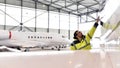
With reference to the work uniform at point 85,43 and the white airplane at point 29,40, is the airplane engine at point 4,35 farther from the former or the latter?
the work uniform at point 85,43

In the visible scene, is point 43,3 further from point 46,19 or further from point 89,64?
point 89,64

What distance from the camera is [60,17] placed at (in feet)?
51.6

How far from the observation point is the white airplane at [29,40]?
11.3m

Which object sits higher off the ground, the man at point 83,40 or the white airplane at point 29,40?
the man at point 83,40

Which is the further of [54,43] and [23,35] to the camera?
[54,43]

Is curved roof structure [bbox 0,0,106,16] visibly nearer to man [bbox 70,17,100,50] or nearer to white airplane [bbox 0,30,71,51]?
white airplane [bbox 0,30,71,51]

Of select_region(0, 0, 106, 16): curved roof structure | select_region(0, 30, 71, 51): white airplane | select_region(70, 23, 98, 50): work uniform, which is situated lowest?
select_region(0, 30, 71, 51): white airplane

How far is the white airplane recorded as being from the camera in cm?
1127

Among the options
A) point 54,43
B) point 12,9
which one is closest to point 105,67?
point 54,43

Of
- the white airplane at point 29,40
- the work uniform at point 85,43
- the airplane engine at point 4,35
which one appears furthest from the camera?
the white airplane at point 29,40

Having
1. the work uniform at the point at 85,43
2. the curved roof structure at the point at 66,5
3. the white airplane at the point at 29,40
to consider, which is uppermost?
the curved roof structure at the point at 66,5

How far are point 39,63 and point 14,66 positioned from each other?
12cm

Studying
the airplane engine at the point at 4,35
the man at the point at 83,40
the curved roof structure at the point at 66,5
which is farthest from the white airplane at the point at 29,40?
the man at the point at 83,40

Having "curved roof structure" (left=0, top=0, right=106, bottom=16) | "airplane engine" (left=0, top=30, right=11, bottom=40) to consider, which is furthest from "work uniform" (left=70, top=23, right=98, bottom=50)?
"curved roof structure" (left=0, top=0, right=106, bottom=16)
